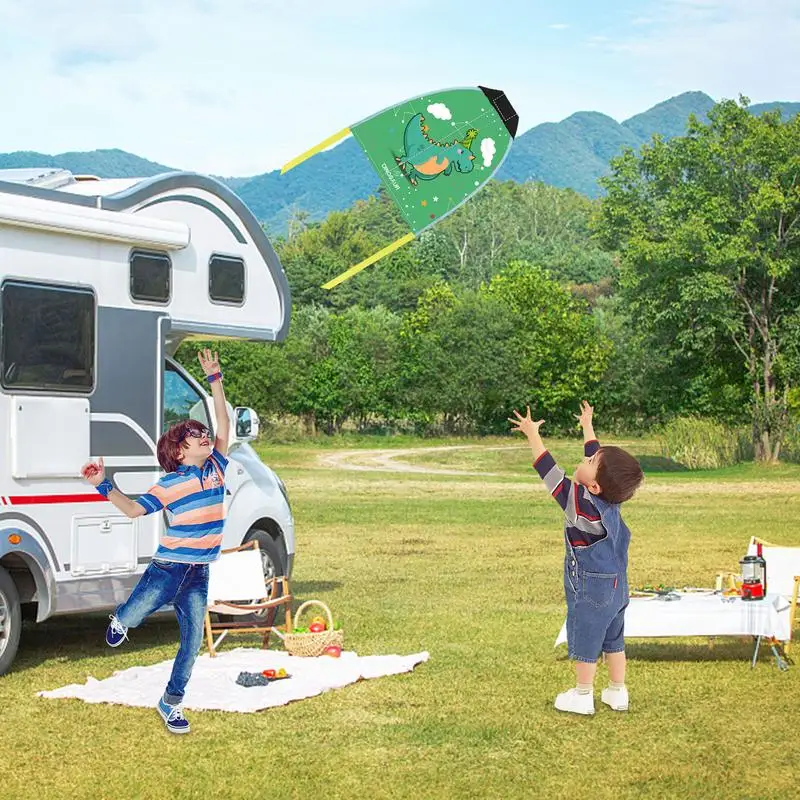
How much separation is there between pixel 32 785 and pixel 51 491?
2868 millimetres

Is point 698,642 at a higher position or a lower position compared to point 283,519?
lower

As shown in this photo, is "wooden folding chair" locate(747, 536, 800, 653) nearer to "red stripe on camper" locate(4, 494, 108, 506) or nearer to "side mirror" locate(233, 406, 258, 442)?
"side mirror" locate(233, 406, 258, 442)

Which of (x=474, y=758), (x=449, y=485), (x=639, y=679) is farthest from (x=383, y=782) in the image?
(x=449, y=485)

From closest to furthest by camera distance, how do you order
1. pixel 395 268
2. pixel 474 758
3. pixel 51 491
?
pixel 474 758, pixel 51 491, pixel 395 268

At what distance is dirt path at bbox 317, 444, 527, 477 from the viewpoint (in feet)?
124

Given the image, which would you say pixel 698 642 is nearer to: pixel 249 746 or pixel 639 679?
pixel 639 679

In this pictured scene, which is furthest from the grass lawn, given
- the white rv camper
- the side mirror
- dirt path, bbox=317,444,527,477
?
dirt path, bbox=317,444,527,477

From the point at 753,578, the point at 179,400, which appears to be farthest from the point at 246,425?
the point at 753,578

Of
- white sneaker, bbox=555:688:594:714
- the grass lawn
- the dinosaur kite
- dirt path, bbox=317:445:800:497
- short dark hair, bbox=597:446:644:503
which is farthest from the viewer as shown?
dirt path, bbox=317:445:800:497

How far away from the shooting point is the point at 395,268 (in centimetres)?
9075

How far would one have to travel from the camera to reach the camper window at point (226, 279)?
10.4m

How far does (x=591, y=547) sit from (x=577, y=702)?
0.86 metres

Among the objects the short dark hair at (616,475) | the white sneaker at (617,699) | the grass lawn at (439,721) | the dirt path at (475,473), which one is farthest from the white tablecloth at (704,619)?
the dirt path at (475,473)

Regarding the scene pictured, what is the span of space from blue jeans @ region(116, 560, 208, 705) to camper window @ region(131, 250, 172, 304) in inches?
115
